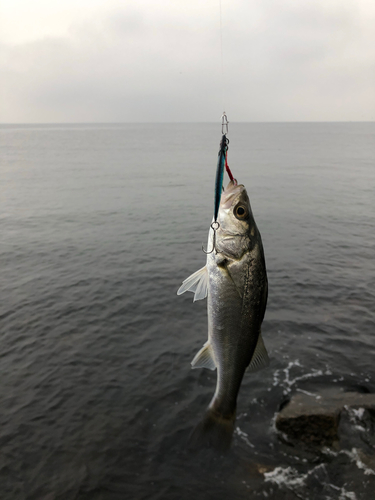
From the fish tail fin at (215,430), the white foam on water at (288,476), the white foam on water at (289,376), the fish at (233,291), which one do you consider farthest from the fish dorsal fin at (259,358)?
the white foam on water at (289,376)

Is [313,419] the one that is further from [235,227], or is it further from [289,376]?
[235,227]

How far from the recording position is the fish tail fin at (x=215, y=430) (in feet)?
19.4

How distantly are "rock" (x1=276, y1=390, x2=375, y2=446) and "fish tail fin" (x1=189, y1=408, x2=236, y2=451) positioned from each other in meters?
4.81

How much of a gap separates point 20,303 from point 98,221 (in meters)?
16.1

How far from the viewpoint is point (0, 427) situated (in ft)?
34.4

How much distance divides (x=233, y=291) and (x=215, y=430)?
8.72ft

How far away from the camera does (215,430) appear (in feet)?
19.6

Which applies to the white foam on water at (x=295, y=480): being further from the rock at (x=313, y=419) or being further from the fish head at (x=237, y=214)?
the fish head at (x=237, y=214)

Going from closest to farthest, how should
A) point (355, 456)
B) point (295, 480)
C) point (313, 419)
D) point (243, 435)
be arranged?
point (295, 480), point (355, 456), point (313, 419), point (243, 435)

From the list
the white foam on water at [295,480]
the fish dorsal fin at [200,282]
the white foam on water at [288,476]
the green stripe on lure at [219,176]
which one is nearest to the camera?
the green stripe on lure at [219,176]

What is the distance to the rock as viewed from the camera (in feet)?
32.0

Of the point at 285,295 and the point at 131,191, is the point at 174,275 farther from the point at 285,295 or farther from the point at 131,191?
the point at 131,191

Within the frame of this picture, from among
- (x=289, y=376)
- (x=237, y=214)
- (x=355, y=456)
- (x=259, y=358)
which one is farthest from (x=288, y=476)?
(x=237, y=214)

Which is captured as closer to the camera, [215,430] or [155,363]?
[215,430]
